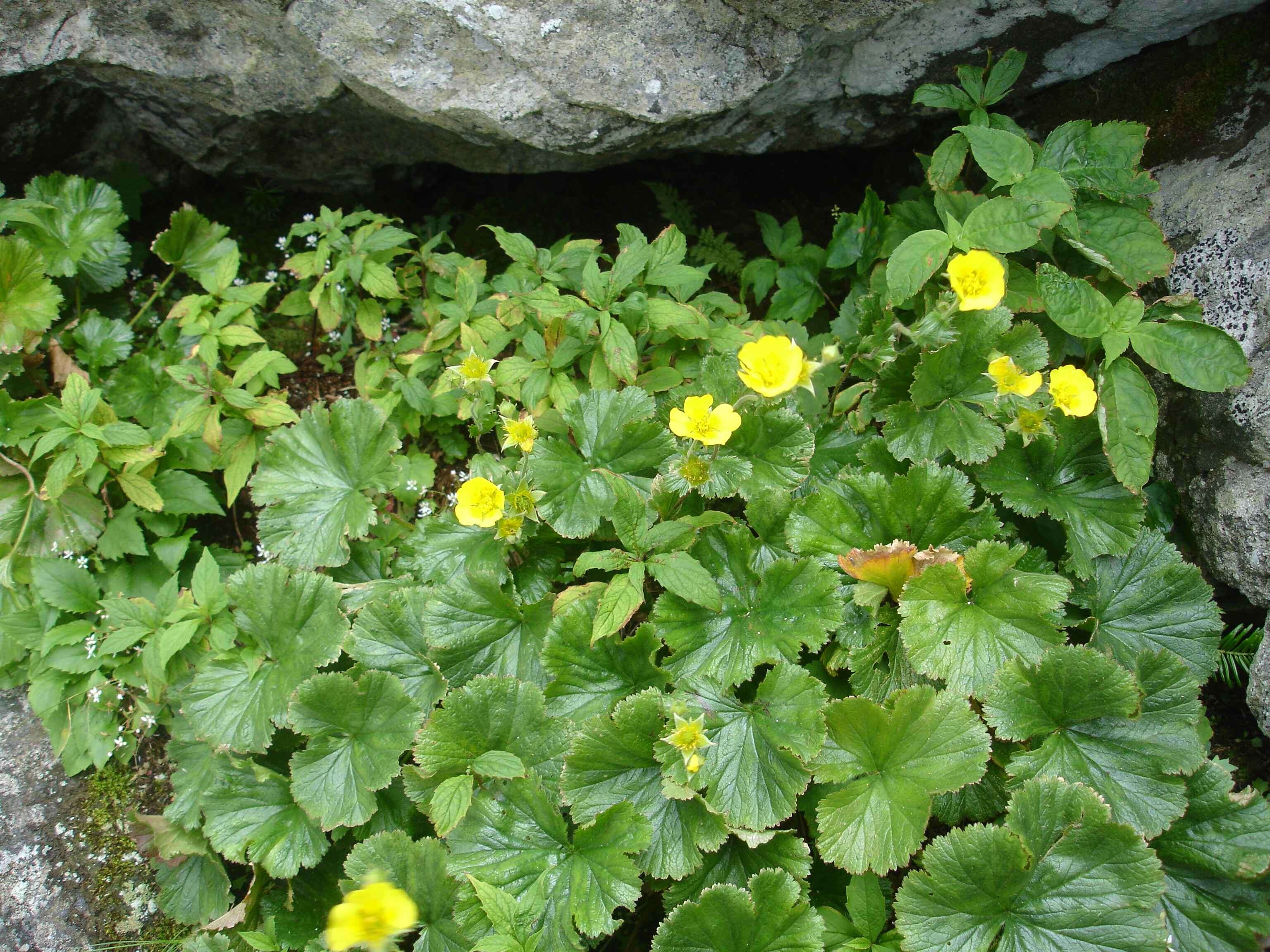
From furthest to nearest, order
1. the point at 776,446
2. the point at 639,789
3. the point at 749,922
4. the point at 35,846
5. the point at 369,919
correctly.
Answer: the point at 35,846 < the point at 776,446 < the point at 639,789 < the point at 749,922 < the point at 369,919

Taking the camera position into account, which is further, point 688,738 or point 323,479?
point 323,479

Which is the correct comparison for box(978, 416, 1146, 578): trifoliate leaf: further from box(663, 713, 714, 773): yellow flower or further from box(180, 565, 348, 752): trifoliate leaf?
box(180, 565, 348, 752): trifoliate leaf

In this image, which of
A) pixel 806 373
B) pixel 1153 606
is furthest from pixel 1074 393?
pixel 806 373

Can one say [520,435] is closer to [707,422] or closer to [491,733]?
[707,422]

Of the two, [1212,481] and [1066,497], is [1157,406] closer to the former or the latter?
[1212,481]

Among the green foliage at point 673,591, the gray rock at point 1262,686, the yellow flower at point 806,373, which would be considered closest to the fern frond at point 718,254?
the green foliage at point 673,591

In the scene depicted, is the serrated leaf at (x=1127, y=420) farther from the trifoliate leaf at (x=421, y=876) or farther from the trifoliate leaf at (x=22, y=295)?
the trifoliate leaf at (x=22, y=295)

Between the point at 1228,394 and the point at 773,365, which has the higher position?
the point at 1228,394
